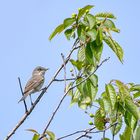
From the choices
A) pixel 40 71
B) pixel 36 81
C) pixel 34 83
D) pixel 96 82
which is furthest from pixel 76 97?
pixel 40 71

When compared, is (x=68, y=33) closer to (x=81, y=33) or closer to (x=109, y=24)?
(x=81, y=33)

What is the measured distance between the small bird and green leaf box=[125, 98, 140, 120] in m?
3.65

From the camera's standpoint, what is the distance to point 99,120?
6.47 meters

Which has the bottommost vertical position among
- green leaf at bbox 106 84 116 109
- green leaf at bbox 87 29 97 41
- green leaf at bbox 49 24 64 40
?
green leaf at bbox 106 84 116 109

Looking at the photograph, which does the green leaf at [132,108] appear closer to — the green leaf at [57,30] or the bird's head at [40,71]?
the green leaf at [57,30]

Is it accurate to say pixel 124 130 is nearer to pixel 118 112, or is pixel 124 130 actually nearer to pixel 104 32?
pixel 118 112

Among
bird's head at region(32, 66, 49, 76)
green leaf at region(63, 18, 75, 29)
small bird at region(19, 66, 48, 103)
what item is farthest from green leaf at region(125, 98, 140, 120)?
bird's head at region(32, 66, 49, 76)

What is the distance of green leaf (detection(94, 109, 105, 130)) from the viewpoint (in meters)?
6.33

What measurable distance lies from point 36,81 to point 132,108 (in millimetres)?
5399

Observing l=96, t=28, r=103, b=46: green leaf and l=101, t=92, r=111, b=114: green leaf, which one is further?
l=96, t=28, r=103, b=46: green leaf

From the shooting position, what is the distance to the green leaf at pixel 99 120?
6.33 meters

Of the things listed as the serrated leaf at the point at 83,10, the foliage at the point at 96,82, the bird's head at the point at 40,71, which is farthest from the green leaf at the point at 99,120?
the bird's head at the point at 40,71

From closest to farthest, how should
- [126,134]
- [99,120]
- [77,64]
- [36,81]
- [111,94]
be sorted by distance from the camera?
[126,134], [111,94], [99,120], [77,64], [36,81]

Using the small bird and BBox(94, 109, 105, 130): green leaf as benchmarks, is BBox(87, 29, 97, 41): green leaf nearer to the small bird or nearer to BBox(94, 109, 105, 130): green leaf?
BBox(94, 109, 105, 130): green leaf
